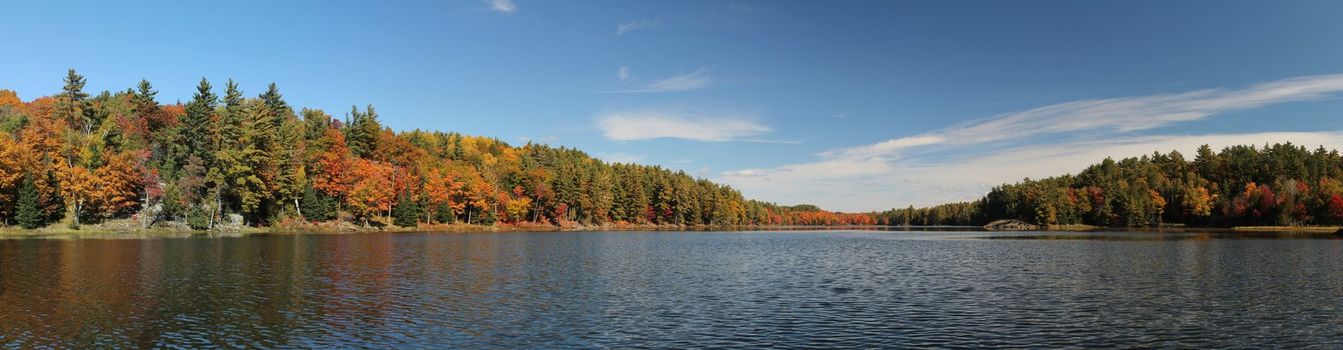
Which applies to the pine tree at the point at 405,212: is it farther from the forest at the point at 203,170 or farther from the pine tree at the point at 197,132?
the pine tree at the point at 197,132

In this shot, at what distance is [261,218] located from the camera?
118m

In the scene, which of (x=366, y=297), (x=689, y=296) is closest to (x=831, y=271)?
(x=689, y=296)

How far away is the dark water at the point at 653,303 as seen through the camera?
22.6 meters

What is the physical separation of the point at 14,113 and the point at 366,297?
147m

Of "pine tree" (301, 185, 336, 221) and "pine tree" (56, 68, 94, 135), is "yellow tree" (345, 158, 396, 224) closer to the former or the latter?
"pine tree" (301, 185, 336, 221)

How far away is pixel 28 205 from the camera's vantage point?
87.8 m

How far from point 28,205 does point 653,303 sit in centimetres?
9528

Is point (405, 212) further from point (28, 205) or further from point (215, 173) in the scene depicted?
point (28, 205)

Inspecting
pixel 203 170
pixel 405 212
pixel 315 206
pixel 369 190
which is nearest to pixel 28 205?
pixel 203 170

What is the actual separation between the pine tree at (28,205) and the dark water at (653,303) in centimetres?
4597

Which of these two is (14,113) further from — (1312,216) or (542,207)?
(1312,216)

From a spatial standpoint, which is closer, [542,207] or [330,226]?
[330,226]

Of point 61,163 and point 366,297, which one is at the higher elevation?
point 61,163

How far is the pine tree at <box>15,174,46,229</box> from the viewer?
285 feet
